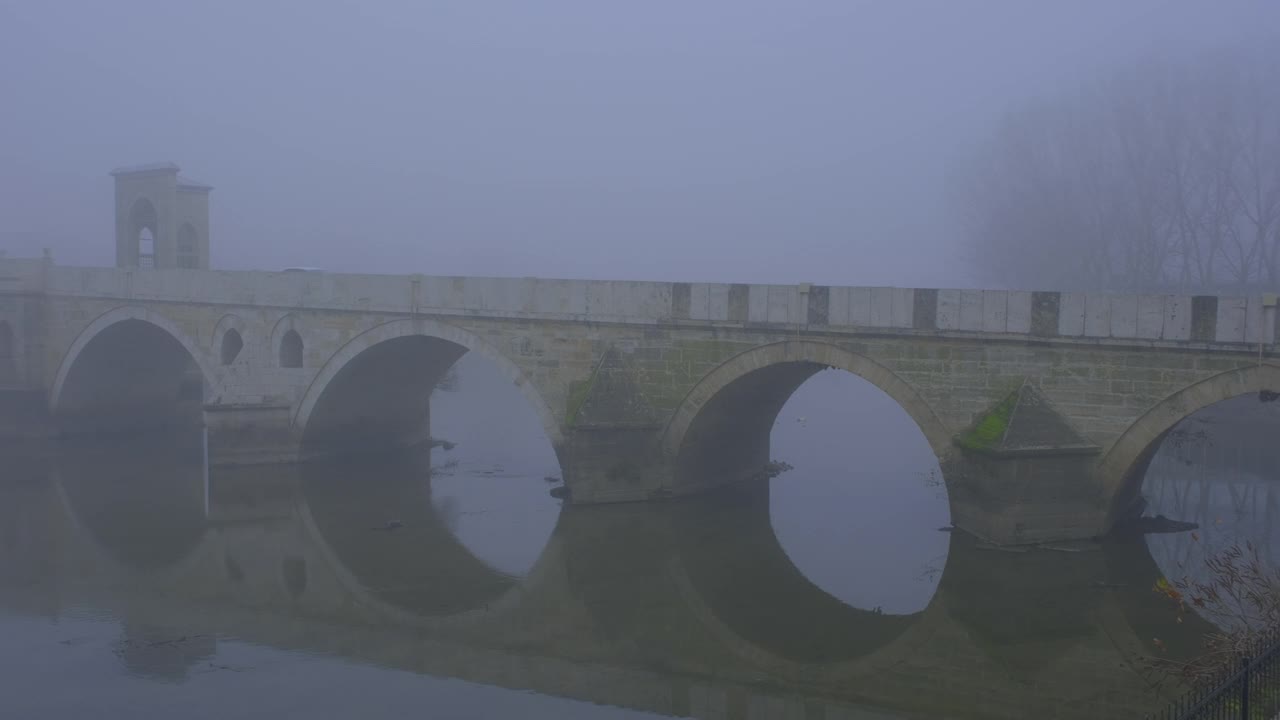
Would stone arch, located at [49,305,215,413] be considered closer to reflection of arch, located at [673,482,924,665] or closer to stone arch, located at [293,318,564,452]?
stone arch, located at [293,318,564,452]

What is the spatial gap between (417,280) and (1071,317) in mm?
8106

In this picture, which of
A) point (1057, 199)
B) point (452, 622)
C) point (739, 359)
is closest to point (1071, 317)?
point (739, 359)

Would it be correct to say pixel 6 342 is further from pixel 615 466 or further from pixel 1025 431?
pixel 1025 431

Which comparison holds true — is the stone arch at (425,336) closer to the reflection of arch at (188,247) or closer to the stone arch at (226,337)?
the stone arch at (226,337)

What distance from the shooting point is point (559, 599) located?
9.80m

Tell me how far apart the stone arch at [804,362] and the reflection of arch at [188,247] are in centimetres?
1342

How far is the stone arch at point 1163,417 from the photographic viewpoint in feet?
30.2

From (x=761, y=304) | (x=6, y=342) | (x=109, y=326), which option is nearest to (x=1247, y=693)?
(x=761, y=304)

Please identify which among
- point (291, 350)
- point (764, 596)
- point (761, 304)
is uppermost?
point (761, 304)

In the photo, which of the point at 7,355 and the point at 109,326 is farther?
the point at 7,355

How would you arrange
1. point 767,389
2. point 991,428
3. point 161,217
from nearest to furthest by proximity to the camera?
point 991,428
point 767,389
point 161,217

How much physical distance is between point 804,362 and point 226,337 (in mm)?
9118

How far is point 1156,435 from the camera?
31.9ft

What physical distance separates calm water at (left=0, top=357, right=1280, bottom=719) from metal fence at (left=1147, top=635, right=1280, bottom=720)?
1.66m
